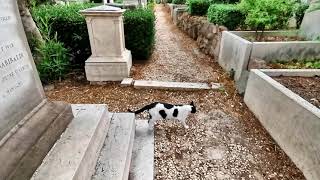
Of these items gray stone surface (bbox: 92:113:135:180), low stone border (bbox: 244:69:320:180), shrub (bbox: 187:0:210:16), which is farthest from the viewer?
shrub (bbox: 187:0:210:16)

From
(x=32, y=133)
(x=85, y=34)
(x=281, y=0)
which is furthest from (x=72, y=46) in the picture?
(x=281, y=0)

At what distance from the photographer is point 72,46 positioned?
5.38 metres

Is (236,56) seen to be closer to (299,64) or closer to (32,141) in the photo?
(299,64)

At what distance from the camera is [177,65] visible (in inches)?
239

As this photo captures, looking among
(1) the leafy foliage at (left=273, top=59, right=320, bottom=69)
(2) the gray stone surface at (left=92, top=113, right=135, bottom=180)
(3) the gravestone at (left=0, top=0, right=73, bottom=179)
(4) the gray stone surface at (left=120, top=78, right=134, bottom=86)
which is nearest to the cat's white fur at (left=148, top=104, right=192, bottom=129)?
(2) the gray stone surface at (left=92, top=113, right=135, bottom=180)

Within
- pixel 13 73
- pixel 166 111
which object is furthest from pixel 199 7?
pixel 13 73

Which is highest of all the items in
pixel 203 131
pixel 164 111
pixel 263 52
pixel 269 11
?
pixel 269 11

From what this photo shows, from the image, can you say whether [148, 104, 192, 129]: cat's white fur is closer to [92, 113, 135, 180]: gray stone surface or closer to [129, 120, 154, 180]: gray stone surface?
[129, 120, 154, 180]: gray stone surface

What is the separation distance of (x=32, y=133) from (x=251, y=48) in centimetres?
401

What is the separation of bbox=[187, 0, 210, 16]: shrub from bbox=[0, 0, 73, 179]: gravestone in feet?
25.9

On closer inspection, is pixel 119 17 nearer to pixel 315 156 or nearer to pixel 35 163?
pixel 35 163

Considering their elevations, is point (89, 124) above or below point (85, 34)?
below

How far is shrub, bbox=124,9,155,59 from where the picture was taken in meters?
5.48

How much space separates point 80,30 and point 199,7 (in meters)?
5.49
